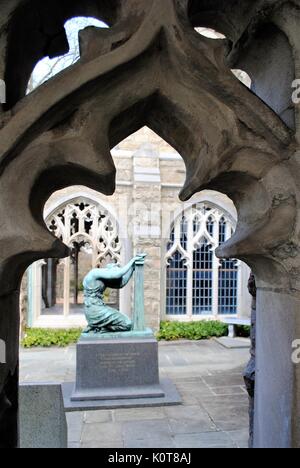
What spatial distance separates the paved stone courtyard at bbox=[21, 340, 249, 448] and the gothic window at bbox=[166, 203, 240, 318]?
2.84 metres

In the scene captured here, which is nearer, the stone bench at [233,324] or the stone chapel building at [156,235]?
the stone bench at [233,324]

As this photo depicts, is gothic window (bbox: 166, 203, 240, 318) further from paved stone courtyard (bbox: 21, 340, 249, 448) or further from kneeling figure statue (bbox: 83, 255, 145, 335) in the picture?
kneeling figure statue (bbox: 83, 255, 145, 335)

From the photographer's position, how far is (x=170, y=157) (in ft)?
31.0

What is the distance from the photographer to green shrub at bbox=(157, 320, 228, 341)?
8500mm

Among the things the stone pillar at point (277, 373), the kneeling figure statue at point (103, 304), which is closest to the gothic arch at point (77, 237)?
the kneeling figure statue at point (103, 304)

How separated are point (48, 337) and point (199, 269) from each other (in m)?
4.05

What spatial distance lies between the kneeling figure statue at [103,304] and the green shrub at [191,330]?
328 cm

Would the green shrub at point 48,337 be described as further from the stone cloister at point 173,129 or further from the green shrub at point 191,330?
the stone cloister at point 173,129

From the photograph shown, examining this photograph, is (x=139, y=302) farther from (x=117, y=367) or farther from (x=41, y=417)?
(x=41, y=417)

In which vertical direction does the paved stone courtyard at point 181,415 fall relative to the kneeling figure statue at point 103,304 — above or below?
below

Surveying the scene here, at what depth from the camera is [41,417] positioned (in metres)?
2.24

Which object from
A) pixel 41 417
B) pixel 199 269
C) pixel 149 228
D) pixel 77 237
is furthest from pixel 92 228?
pixel 41 417

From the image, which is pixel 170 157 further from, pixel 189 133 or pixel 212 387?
pixel 189 133

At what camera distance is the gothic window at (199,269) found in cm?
945
